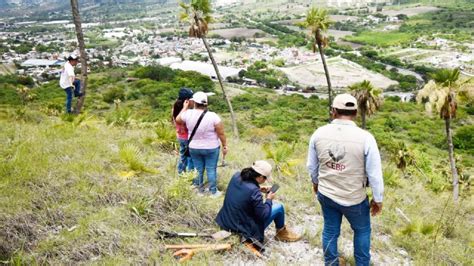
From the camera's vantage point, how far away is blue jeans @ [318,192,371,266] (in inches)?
164

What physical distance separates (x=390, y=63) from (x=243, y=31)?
67.8 metres

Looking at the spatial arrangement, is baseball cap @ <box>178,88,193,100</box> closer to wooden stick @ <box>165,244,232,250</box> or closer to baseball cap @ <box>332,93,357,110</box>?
wooden stick @ <box>165,244,232,250</box>

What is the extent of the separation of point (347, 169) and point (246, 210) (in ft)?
4.61

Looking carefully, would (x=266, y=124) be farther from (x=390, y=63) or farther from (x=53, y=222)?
(x=390, y=63)

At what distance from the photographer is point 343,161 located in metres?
4.01

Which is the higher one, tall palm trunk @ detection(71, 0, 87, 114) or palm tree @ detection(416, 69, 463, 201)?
tall palm trunk @ detection(71, 0, 87, 114)

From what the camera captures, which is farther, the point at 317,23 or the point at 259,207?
the point at 317,23

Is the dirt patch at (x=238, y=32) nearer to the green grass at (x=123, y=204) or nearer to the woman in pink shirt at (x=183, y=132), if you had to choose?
the green grass at (x=123, y=204)

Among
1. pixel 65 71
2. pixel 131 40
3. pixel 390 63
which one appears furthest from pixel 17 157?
pixel 131 40

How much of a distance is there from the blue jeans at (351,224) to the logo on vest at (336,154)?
371mm

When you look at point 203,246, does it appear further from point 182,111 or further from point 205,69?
point 205,69

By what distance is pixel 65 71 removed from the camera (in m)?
10.5

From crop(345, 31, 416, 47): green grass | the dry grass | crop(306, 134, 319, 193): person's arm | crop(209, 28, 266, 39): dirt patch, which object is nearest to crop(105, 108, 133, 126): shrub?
the dry grass

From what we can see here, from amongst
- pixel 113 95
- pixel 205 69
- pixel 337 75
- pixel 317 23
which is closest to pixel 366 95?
pixel 317 23
